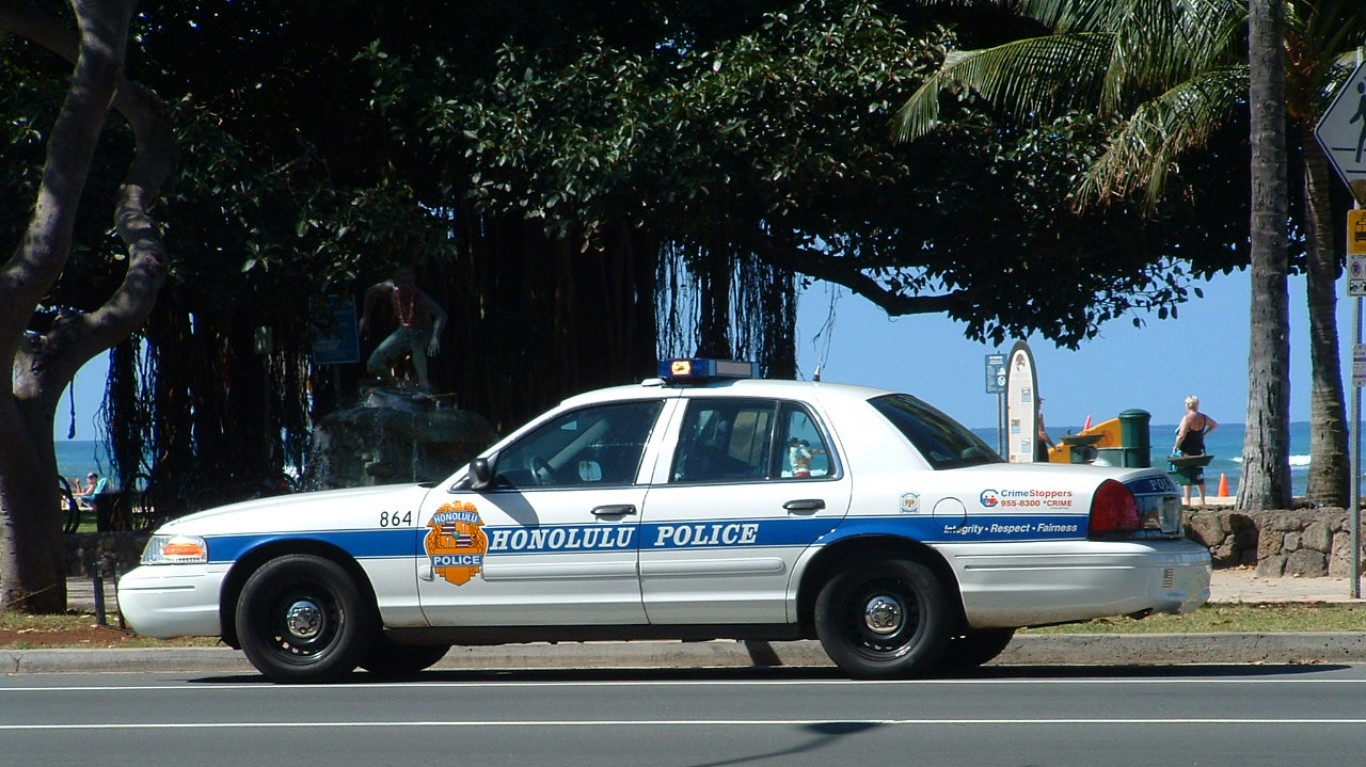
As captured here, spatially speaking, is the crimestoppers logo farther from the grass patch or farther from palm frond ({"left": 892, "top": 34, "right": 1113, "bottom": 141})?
palm frond ({"left": 892, "top": 34, "right": 1113, "bottom": 141})

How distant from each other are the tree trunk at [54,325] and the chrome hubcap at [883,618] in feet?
20.9

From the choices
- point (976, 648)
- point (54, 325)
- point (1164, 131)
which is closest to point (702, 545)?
point (976, 648)

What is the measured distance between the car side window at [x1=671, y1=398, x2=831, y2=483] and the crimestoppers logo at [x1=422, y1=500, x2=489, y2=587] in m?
1.07

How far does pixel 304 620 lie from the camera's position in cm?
905

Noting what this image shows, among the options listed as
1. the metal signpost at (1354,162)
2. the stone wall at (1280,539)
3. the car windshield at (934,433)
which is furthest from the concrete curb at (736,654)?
the stone wall at (1280,539)

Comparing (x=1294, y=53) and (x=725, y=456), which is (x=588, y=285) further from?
(x=725, y=456)

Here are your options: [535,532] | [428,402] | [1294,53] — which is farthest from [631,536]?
[1294,53]

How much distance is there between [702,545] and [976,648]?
1737mm

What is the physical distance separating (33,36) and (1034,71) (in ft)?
29.3

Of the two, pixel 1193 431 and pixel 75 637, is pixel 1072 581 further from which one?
pixel 1193 431

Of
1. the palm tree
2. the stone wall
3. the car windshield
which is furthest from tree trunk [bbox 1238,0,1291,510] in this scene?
the car windshield

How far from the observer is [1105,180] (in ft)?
51.2

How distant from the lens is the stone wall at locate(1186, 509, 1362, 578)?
44.4 feet

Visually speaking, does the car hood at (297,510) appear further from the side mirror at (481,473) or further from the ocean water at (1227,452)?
the ocean water at (1227,452)
